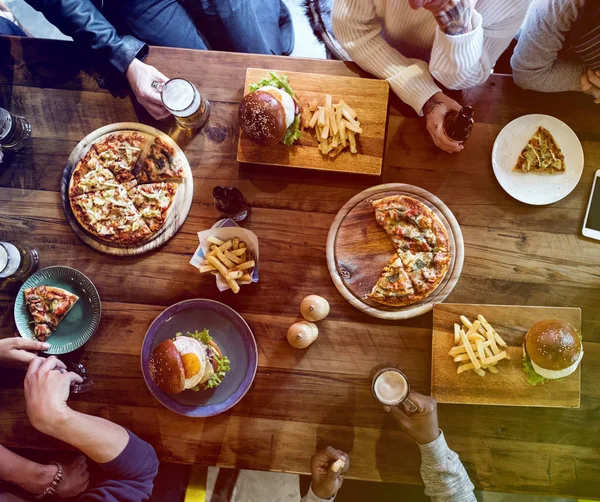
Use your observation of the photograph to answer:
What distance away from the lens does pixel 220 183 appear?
266 cm

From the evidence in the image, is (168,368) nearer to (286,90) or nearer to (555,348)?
(286,90)

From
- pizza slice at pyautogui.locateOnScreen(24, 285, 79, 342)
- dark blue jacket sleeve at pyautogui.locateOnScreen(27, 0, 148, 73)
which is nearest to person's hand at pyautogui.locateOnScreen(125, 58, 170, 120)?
dark blue jacket sleeve at pyautogui.locateOnScreen(27, 0, 148, 73)

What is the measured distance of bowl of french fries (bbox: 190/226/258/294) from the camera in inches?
97.3

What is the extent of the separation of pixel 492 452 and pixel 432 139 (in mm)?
1815

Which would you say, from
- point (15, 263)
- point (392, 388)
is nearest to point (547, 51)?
point (392, 388)

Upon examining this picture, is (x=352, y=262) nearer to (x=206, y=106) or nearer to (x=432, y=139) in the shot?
(x=432, y=139)

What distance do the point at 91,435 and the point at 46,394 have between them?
33cm

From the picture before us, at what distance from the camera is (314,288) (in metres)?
2.60

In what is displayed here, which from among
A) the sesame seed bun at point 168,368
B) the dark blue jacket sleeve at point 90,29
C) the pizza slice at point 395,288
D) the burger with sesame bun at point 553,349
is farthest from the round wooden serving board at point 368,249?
the dark blue jacket sleeve at point 90,29

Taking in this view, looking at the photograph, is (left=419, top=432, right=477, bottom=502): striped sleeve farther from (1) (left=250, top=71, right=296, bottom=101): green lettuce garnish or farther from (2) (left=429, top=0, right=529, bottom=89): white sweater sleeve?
(1) (left=250, top=71, right=296, bottom=101): green lettuce garnish

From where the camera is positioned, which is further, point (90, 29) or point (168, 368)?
point (90, 29)

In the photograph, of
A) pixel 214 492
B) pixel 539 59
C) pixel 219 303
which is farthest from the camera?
Result: pixel 214 492

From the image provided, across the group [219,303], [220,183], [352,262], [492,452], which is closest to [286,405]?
[219,303]

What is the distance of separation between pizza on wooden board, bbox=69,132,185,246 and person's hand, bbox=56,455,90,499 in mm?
1286
